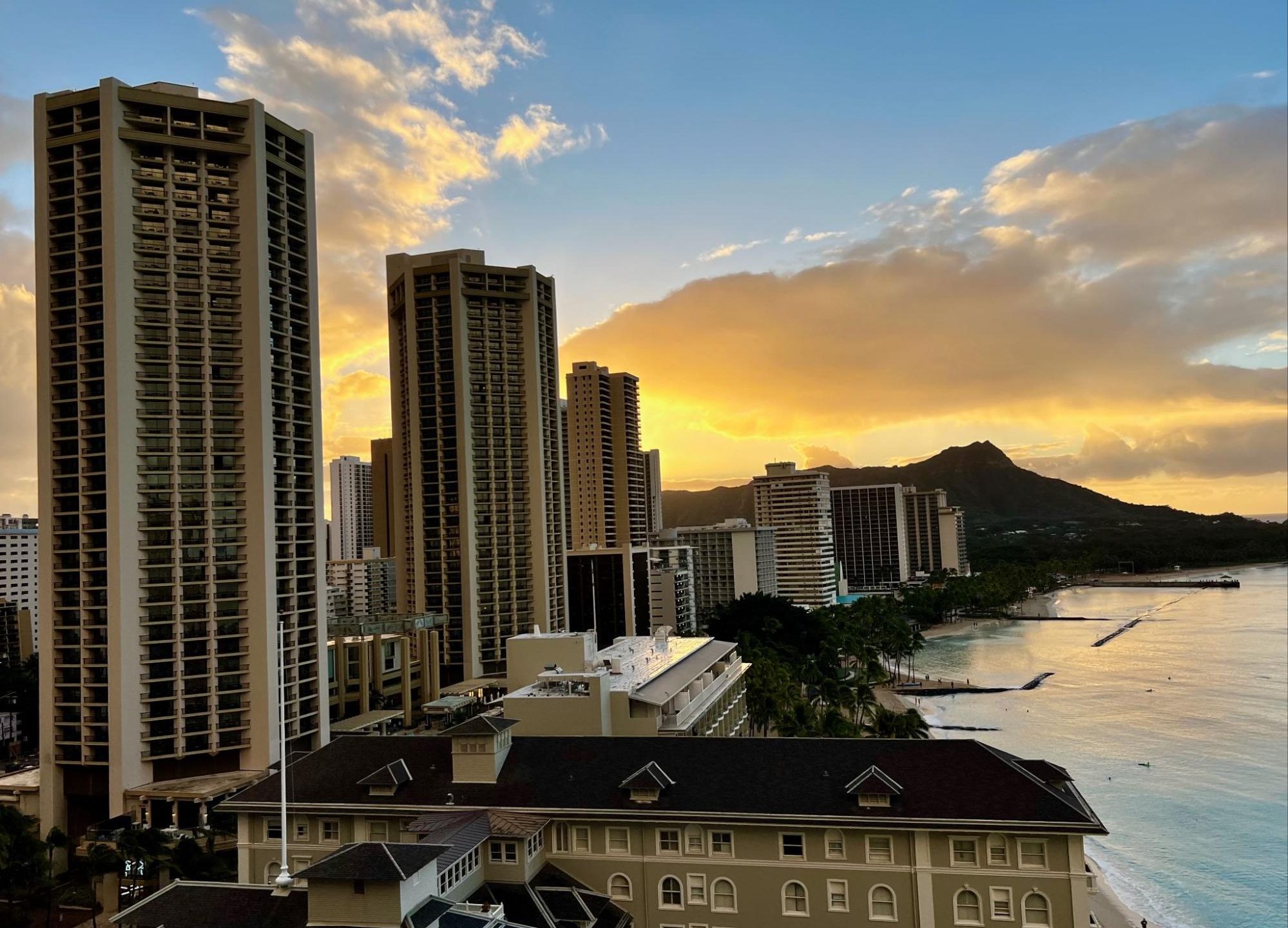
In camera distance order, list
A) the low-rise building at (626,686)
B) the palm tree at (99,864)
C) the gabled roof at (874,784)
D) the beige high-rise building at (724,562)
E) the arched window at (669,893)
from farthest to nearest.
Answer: the beige high-rise building at (724,562), the low-rise building at (626,686), the palm tree at (99,864), the arched window at (669,893), the gabled roof at (874,784)

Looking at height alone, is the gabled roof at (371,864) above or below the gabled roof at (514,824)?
above

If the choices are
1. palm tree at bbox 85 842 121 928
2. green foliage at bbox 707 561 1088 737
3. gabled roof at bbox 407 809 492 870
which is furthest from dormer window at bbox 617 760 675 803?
green foliage at bbox 707 561 1088 737

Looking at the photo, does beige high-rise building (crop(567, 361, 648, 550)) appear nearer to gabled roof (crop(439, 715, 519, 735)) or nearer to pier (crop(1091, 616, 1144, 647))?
pier (crop(1091, 616, 1144, 647))

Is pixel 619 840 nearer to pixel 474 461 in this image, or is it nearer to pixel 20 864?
pixel 20 864

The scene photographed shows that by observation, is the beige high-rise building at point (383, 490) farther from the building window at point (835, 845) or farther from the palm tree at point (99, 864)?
the building window at point (835, 845)

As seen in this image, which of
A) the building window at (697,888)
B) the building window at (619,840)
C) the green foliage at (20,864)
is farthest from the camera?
the green foliage at (20,864)

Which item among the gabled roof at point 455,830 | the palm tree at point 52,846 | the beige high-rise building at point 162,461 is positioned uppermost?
the beige high-rise building at point 162,461

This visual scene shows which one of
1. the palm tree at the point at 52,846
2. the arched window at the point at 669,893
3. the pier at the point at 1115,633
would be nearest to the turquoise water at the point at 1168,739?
the pier at the point at 1115,633
